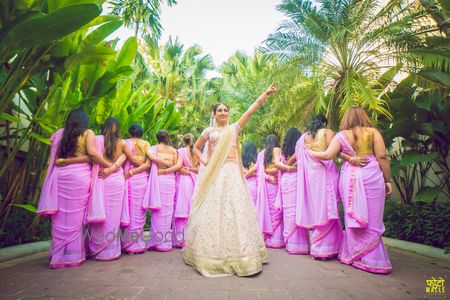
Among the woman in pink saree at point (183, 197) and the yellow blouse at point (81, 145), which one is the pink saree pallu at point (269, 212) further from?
the yellow blouse at point (81, 145)

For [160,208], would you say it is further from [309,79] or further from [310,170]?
[309,79]

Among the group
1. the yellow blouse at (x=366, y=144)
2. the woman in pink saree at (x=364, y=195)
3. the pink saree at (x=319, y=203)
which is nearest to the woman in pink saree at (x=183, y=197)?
the pink saree at (x=319, y=203)

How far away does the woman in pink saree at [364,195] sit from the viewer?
338 cm

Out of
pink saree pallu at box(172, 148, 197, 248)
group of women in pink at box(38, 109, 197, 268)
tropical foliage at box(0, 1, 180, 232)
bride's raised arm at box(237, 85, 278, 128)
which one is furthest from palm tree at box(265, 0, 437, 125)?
tropical foliage at box(0, 1, 180, 232)

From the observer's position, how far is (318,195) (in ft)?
13.6

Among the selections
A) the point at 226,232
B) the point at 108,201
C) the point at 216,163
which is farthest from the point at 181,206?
the point at 226,232

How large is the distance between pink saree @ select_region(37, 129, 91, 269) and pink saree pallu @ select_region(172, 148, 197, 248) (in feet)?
5.77

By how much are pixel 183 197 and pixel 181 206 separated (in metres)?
0.18

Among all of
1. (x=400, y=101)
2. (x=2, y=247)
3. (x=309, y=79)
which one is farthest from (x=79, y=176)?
(x=309, y=79)

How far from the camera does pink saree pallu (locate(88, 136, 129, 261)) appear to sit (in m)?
3.83

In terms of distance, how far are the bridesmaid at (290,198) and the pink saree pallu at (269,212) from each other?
0.85 feet

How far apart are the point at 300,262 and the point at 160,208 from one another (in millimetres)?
2540

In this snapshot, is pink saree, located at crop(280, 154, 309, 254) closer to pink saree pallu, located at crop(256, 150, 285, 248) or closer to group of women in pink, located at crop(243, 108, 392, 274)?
group of women in pink, located at crop(243, 108, 392, 274)

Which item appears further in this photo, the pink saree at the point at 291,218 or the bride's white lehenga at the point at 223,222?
the pink saree at the point at 291,218
